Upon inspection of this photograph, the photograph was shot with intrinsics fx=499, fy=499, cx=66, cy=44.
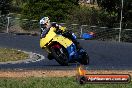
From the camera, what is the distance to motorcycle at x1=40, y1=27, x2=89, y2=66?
17.5m

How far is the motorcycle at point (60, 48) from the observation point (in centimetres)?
1755

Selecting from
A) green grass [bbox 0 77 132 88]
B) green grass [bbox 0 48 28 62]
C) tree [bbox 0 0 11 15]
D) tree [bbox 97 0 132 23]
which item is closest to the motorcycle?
green grass [bbox 0 48 28 62]

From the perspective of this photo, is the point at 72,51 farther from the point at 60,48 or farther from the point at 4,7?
the point at 4,7

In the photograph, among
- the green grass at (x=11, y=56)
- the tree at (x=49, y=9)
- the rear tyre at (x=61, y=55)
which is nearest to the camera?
the rear tyre at (x=61, y=55)

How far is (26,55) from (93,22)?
18336 millimetres

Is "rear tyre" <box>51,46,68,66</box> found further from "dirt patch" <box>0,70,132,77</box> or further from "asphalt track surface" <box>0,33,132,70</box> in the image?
"dirt patch" <box>0,70,132,77</box>

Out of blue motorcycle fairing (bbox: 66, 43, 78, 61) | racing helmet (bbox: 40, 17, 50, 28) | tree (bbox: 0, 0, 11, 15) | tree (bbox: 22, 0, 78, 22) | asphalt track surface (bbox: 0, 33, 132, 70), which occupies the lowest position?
tree (bbox: 0, 0, 11, 15)

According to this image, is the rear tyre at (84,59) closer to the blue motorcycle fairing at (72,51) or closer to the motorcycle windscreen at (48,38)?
the blue motorcycle fairing at (72,51)

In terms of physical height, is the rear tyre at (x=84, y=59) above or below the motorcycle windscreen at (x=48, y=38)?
below

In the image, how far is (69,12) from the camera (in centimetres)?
4319

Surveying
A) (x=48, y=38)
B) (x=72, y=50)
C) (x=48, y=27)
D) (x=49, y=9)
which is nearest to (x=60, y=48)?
(x=72, y=50)

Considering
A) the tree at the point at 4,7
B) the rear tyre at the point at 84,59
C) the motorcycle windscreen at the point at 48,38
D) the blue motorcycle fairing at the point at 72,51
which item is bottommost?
the tree at the point at 4,7

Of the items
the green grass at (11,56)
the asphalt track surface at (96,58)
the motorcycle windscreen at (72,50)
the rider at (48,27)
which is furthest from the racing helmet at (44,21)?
the green grass at (11,56)

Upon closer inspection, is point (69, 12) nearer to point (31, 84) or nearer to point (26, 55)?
point (26, 55)
